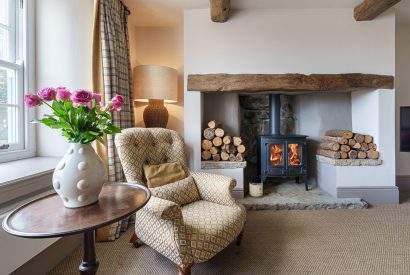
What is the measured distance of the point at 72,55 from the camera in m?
1.96

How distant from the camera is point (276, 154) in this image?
116 inches

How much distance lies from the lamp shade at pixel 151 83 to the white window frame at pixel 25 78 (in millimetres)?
1000

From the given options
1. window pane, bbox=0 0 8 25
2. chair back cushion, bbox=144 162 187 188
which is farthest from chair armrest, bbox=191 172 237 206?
window pane, bbox=0 0 8 25

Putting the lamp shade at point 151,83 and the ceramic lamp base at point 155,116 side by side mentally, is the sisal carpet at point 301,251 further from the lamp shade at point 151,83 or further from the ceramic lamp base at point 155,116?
the lamp shade at point 151,83

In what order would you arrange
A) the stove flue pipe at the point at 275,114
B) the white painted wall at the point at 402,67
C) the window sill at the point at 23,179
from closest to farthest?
the window sill at the point at 23,179 → the stove flue pipe at the point at 275,114 → the white painted wall at the point at 402,67

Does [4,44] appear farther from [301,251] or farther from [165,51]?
[301,251]

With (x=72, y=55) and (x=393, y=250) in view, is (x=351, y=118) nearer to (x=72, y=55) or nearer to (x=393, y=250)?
(x=393, y=250)

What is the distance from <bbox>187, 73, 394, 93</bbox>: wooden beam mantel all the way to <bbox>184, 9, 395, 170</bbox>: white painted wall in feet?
0.30

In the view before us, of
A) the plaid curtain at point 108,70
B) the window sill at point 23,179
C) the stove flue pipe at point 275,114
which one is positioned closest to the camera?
the window sill at point 23,179

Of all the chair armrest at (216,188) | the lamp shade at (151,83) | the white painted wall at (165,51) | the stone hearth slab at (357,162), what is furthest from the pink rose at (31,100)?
the stone hearth slab at (357,162)

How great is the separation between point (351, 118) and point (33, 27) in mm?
3793

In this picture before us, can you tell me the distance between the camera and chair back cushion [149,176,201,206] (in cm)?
175

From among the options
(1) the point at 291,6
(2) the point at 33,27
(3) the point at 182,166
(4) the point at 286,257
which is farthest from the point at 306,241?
(2) the point at 33,27

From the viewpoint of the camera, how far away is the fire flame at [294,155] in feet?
9.67
